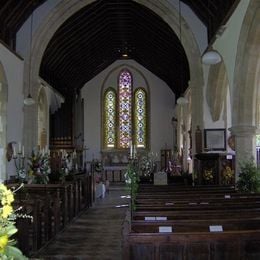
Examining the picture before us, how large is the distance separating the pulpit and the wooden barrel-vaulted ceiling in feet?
9.61

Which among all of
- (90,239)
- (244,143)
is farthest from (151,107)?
(90,239)

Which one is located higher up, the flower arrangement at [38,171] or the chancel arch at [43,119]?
the chancel arch at [43,119]

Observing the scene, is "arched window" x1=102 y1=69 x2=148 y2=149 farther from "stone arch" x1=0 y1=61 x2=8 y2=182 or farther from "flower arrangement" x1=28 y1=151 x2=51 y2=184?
"flower arrangement" x1=28 y1=151 x2=51 y2=184

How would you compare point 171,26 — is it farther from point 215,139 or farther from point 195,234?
point 195,234

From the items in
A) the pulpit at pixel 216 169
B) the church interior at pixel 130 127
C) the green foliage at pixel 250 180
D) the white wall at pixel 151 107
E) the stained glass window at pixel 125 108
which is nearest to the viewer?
the church interior at pixel 130 127

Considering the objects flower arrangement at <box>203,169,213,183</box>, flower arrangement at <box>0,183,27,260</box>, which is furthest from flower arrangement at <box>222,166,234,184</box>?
flower arrangement at <box>0,183,27,260</box>

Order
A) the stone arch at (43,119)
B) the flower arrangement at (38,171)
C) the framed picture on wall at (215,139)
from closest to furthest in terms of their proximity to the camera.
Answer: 1. the flower arrangement at (38,171)
2. the framed picture on wall at (215,139)
3. the stone arch at (43,119)

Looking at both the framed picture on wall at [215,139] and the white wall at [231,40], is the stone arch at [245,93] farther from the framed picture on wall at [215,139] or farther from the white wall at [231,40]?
the framed picture on wall at [215,139]

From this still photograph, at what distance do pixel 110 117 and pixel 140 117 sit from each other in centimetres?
143

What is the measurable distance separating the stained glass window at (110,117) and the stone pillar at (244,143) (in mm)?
13896

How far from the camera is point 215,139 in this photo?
1181cm

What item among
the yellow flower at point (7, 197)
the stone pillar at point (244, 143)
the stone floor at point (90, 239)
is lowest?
the stone floor at point (90, 239)

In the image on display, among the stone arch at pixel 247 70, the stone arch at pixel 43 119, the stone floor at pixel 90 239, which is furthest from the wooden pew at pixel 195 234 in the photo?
the stone arch at pixel 43 119

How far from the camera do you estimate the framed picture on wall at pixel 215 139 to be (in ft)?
38.2
